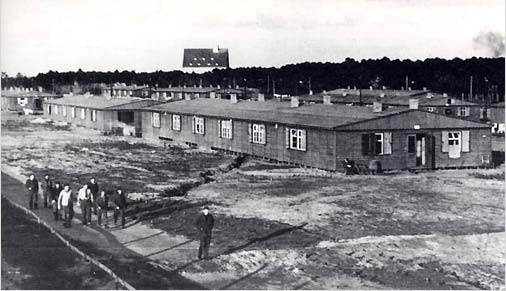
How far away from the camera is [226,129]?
132 ft

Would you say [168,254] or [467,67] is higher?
[467,67]

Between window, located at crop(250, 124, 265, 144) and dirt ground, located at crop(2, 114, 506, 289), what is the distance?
1568mm

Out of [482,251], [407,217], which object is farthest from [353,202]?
[482,251]

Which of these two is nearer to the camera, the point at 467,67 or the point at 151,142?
the point at 151,142

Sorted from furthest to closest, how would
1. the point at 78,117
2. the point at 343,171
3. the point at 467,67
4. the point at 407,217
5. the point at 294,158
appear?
the point at 467,67 → the point at 78,117 → the point at 294,158 → the point at 343,171 → the point at 407,217

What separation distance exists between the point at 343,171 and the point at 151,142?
19798 millimetres

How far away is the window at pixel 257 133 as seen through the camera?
1447 inches

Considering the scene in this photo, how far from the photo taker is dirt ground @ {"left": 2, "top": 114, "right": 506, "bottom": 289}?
1455 cm

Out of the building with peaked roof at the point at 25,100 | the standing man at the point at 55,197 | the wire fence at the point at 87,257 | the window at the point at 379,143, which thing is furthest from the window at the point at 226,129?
the building with peaked roof at the point at 25,100

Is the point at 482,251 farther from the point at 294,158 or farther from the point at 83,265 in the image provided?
the point at 294,158

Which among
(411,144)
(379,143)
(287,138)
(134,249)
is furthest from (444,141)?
(134,249)

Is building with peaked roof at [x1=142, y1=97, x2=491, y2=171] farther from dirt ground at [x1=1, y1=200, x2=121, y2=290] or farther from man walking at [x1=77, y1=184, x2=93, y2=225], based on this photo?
dirt ground at [x1=1, y1=200, x2=121, y2=290]

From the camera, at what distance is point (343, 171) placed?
102ft

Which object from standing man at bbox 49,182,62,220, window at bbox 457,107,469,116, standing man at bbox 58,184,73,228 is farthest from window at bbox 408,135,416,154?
window at bbox 457,107,469,116
